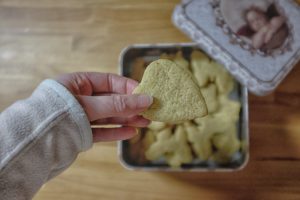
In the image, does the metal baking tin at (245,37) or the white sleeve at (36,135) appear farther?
the metal baking tin at (245,37)

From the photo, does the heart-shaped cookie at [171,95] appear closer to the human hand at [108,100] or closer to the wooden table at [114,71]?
the human hand at [108,100]

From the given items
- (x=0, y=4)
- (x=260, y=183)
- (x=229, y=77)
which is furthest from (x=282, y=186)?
(x=0, y=4)

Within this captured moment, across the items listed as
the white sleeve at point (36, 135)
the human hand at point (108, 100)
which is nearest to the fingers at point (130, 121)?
the human hand at point (108, 100)

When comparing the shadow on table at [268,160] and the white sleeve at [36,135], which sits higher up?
the white sleeve at [36,135]

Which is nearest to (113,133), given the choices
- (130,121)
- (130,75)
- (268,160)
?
(130,121)

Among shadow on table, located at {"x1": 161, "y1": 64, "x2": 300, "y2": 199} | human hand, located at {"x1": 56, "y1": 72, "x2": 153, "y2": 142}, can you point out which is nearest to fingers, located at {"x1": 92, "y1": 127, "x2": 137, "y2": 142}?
human hand, located at {"x1": 56, "y1": 72, "x2": 153, "y2": 142}

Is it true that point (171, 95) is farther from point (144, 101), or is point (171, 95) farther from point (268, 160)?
point (268, 160)

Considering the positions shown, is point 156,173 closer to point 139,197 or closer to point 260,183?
point 139,197
